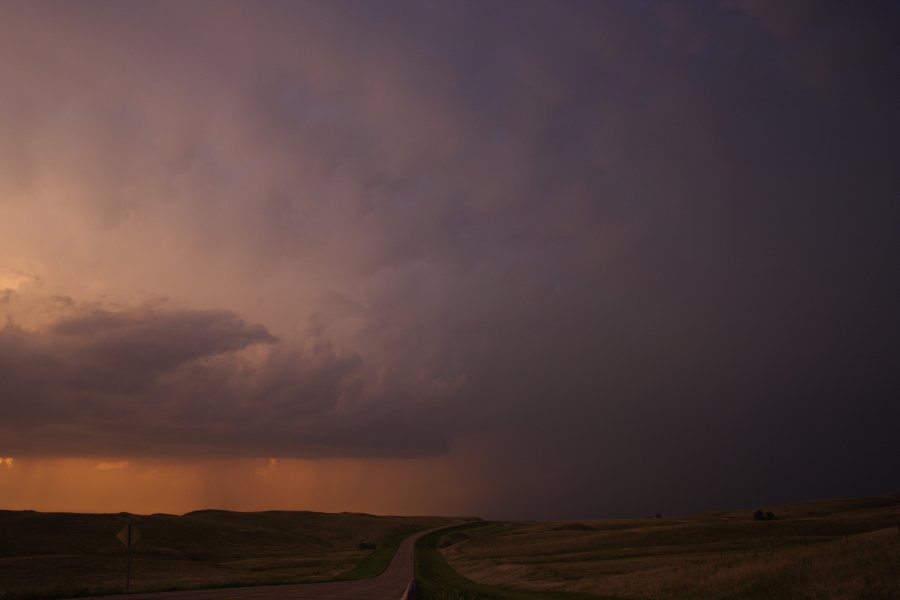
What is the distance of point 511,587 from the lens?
44188mm

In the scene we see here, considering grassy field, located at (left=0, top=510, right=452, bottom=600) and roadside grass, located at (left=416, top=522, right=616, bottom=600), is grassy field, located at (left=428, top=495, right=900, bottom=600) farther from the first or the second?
grassy field, located at (left=0, top=510, right=452, bottom=600)

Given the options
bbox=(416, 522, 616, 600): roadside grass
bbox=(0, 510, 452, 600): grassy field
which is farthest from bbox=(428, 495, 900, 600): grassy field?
bbox=(0, 510, 452, 600): grassy field

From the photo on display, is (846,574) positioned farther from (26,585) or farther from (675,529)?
(26,585)

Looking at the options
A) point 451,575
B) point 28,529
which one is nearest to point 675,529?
point 451,575

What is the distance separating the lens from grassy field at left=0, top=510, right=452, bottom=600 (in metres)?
51.4

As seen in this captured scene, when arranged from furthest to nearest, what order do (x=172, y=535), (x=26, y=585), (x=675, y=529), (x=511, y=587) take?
(x=172, y=535)
(x=675, y=529)
(x=26, y=585)
(x=511, y=587)

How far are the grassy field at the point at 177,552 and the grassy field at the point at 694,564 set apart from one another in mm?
12481

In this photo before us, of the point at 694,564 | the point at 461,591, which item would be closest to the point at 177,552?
the point at 461,591

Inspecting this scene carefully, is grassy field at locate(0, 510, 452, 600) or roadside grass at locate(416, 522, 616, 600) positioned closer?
roadside grass at locate(416, 522, 616, 600)

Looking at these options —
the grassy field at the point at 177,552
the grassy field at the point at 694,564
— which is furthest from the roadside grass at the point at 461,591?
the grassy field at the point at 177,552

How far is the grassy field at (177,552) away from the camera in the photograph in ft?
169

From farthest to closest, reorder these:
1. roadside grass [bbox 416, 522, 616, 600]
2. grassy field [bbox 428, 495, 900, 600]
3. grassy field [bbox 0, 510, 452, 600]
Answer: grassy field [bbox 0, 510, 452, 600] < roadside grass [bbox 416, 522, 616, 600] < grassy field [bbox 428, 495, 900, 600]

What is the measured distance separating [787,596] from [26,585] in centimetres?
5286

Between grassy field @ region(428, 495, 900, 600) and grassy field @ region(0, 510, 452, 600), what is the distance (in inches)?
491
